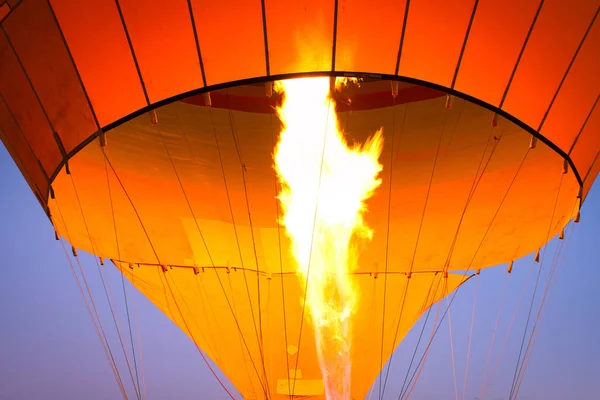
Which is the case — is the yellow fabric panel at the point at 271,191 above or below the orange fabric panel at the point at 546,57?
above

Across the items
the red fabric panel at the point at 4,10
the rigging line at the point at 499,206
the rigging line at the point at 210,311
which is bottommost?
the red fabric panel at the point at 4,10

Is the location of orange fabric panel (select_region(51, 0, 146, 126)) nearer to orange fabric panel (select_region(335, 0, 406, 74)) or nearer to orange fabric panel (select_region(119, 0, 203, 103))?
orange fabric panel (select_region(119, 0, 203, 103))

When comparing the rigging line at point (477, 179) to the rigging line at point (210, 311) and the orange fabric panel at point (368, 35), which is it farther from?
the rigging line at point (210, 311)

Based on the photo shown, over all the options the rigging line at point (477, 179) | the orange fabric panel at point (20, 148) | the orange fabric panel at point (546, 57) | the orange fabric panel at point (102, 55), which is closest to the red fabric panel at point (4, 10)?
the orange fabric panel at point (102, 55)

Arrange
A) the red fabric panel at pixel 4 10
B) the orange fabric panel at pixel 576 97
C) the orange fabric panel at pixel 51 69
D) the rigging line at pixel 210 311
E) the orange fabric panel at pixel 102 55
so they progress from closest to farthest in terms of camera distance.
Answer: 1. the orange fabric panel at pixel 102 55
2. the orange fabric panel at pixel 51 69
3. the red fabric panel at pixel 4 10
4. the orange fabric panel at pixel 576 97
5. the rigging line at pixel 210 311

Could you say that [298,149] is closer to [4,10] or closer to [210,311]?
[210,311]

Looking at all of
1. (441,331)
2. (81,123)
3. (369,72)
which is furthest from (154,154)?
(441,331)
